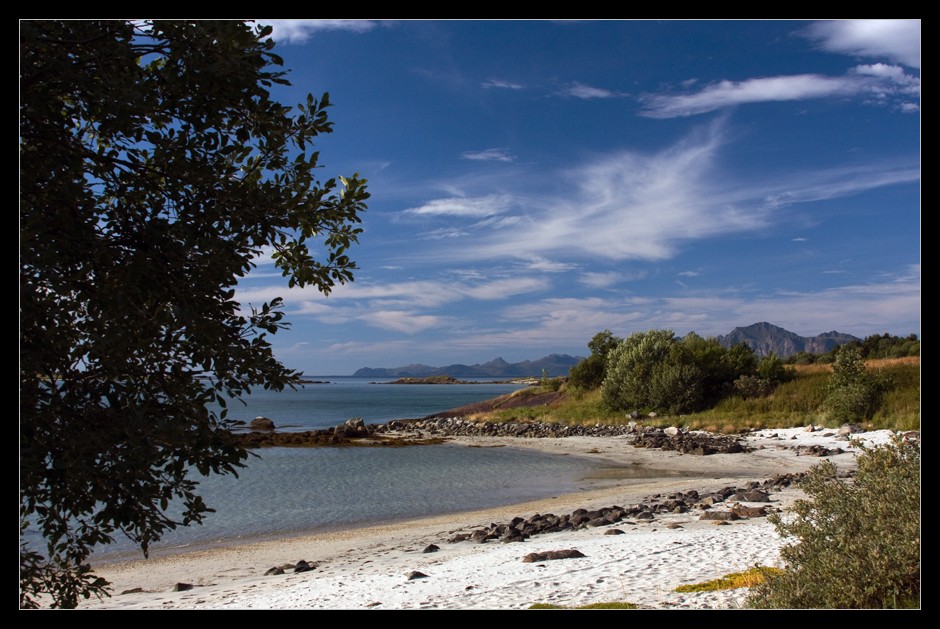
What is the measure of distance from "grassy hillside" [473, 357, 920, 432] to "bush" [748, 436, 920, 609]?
75.1ft

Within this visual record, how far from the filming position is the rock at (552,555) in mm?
10242

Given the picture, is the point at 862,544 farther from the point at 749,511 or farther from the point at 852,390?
the point at 852,390

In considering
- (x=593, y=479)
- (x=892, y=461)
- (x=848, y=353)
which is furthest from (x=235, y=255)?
(x=848, y=353)

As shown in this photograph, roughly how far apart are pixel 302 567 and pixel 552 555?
485 cm

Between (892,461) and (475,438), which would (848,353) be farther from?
(892,461)

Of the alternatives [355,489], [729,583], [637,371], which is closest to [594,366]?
[637,371]

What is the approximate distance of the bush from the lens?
5.33 meters

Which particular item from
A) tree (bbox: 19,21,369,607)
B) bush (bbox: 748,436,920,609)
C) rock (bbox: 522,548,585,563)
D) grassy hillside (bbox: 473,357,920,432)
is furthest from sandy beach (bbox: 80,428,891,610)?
grassy hillside (bbox: 473,357,920,432)

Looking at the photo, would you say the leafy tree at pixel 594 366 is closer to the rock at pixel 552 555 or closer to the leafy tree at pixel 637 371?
the leafy tree at pixel 637 371

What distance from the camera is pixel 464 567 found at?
1039cm

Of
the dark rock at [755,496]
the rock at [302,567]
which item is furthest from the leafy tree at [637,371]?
the rock at [302,567]

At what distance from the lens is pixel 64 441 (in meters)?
3.76

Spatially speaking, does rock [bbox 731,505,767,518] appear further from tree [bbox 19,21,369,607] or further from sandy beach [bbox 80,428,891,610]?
tree [bbox 19,21,369,607]
